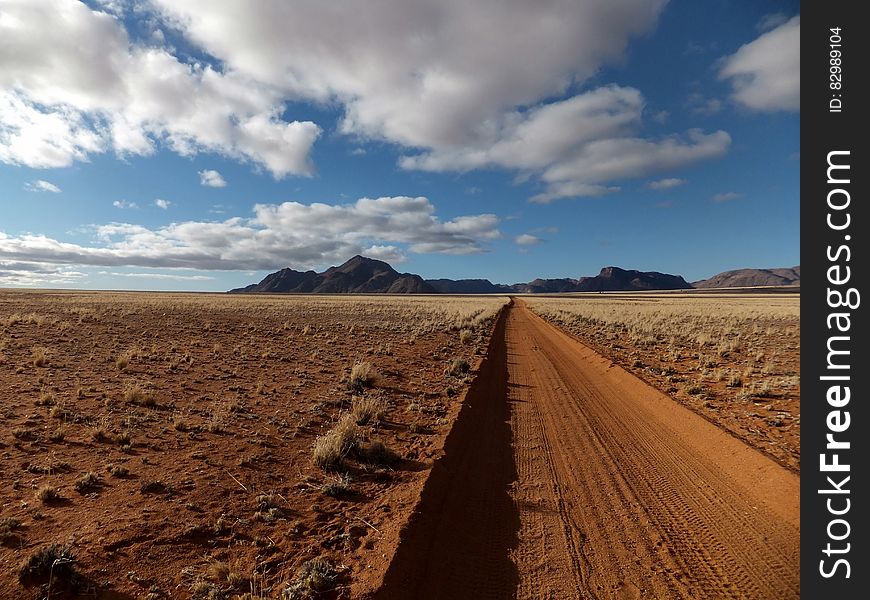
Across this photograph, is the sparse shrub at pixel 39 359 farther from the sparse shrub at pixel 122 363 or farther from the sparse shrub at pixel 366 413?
the sparse shrub at pixel 366 413

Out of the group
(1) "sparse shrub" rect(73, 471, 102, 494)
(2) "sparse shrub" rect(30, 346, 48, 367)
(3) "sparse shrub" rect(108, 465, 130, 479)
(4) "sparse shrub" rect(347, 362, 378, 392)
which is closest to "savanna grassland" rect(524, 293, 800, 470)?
(4) "sparse shrub" rect(347, 362, 378, 392)

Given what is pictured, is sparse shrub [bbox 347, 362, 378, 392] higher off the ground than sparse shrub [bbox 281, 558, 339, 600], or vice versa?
sparse shrub [bbox 347, 362, 378, 392]

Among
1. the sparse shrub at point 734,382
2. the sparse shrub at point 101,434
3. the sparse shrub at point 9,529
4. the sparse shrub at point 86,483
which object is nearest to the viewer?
the sparse shrub at point 9,529

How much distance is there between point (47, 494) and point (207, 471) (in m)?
1.86

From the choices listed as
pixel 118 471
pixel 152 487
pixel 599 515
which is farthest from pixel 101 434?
pixel 599 515

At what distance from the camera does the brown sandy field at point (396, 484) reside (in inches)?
159

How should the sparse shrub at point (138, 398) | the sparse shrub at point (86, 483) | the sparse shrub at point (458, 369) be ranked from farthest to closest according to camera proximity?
1. the sparse shrub at point (458, 369)
2. the sparse shrub at point (138, 398)
3. the sparse shrub at point (86, 483)

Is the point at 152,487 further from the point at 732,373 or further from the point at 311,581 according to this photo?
the point at 732,373

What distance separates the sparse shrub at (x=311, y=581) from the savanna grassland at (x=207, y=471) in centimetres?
2

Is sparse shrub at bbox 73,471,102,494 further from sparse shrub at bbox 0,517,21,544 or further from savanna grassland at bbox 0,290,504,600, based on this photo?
sparse shrub at bbox 0,517,21,544

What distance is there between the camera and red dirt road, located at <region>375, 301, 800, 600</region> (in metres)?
3.97

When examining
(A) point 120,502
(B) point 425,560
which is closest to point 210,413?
(A) point 120,502

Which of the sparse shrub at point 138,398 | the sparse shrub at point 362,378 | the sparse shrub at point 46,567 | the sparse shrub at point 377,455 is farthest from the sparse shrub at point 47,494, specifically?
the sparse shrub at point 362,378

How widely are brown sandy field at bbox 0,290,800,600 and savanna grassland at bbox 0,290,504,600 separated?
36mm
